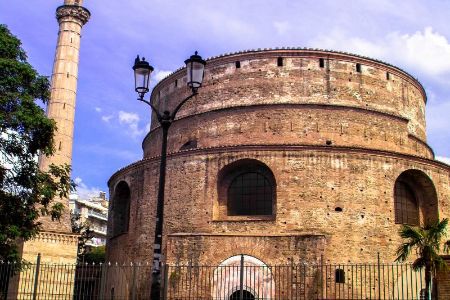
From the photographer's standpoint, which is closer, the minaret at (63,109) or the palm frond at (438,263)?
the palm frond at (438,263)

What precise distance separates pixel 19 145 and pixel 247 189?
953cm

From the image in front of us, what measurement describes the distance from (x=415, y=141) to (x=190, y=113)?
9.96 metres

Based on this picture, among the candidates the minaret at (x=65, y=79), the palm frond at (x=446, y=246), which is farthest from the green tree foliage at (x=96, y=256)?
the palm frond at (x=446, y=246)

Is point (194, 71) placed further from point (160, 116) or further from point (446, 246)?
point (446, 246)

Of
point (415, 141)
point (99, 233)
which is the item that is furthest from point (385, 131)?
point (99, 233)

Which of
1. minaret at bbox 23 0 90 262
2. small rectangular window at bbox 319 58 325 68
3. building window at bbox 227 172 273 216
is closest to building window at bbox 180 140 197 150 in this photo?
building window at bbox 227 172 273 216

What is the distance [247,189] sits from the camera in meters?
21.7

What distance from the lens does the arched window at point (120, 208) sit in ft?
84.0

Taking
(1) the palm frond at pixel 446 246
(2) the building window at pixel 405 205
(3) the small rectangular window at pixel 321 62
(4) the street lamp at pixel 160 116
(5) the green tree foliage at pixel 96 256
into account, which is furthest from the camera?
(5) the green tree foliage at pixel 96 256

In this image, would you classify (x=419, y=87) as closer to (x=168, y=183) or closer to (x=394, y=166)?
(x=394, y=166)

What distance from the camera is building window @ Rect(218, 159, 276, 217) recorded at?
21266 mm

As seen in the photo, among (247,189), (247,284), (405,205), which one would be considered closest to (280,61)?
(247,189)

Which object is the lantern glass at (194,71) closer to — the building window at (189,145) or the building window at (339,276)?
the building window at (339,276)

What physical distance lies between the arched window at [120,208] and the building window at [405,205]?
11276 mm
